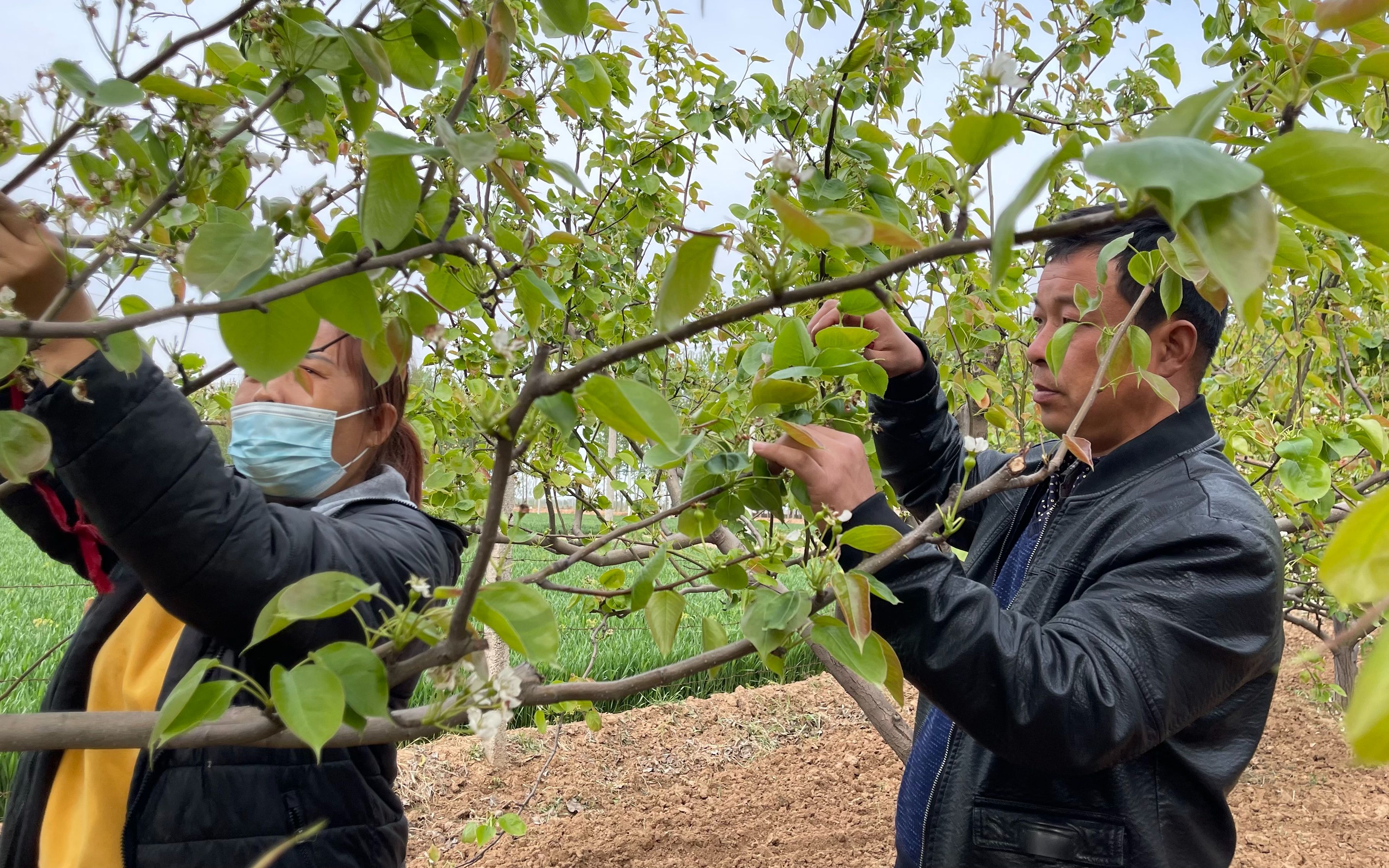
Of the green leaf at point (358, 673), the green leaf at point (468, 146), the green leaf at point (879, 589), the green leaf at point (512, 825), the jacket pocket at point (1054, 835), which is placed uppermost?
the green leaf at point (468, 146)

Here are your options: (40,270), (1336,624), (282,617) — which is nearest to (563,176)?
(282,617)

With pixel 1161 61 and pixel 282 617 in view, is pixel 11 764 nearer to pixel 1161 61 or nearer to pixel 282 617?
pixel 282 617

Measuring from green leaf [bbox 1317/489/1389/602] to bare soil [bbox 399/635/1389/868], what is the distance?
3.30m

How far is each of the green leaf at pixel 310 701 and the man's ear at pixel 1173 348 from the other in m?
1.44

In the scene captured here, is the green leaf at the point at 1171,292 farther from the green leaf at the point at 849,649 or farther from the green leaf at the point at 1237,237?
the green leaf at the point at 1237,237

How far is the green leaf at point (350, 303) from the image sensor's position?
653 millimetres

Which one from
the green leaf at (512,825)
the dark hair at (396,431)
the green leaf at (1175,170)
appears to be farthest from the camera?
the green leaf at (512,825)

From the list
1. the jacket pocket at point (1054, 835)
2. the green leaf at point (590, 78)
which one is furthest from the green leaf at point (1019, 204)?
the jacket pocket at point (1054, 835)

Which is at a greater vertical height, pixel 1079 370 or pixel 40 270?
pixel 40 270

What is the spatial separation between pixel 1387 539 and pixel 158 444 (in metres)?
1.12

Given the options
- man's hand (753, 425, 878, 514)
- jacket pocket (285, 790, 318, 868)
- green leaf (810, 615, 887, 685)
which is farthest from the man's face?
jacket pocket (285, 790, 318, 868)

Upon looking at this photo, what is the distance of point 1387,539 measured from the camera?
0.27 metres

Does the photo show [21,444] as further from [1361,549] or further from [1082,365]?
[1082,365]

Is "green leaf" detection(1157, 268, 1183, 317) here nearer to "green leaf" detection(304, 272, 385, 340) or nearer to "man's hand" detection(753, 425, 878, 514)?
"man's hand" detection(753, 425, 878, 514)
